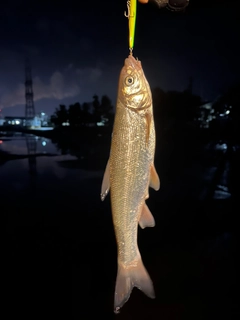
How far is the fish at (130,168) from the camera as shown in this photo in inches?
55.4

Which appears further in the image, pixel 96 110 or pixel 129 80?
pixel 96 110

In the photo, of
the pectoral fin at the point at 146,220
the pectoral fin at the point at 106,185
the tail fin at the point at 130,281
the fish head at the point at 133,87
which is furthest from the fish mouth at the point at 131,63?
the tail fin at the point at 130,281

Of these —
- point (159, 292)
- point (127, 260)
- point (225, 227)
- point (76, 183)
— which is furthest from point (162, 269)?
point (76, 183)

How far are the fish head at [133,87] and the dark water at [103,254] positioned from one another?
2.78 m

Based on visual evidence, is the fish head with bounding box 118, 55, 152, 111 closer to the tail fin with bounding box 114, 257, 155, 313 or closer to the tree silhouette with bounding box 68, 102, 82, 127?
the tail fin with bounding box 114, 257, 155, 313

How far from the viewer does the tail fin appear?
142 cm

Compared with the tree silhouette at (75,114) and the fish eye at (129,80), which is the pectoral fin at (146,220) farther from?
the tree silhouette at (75,114)

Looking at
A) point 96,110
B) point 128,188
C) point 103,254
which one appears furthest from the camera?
point 96,110

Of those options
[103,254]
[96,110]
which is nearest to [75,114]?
[96,110]

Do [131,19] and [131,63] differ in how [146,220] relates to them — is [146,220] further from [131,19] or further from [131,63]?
[131,19]

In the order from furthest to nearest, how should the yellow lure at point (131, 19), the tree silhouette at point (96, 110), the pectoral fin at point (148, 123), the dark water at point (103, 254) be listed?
the tree silhouette at point (96, 110)
the dark water at point (103, 254)
the pectoral fin at point (148, 123)
the yellow lure at point (131, 19)

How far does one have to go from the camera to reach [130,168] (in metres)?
1.43

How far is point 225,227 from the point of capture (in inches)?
202

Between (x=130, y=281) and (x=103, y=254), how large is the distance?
301 cm
